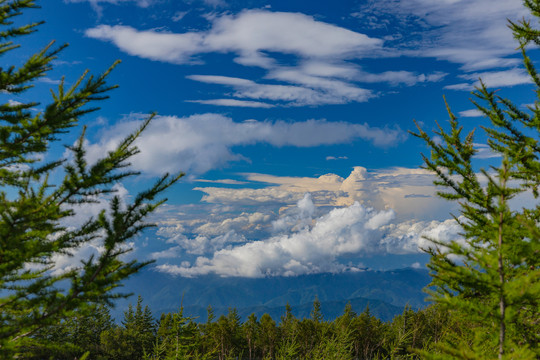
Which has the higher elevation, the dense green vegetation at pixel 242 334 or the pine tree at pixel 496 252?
the pine tree at pixel 496 252

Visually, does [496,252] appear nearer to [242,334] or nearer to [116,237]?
[116,237]

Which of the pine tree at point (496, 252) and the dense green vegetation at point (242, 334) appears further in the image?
the dense green vegetation at point (242, 334)

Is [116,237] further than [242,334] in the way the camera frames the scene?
No

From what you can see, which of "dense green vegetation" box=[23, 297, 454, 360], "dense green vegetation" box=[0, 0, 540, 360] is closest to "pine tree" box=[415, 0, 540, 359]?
"dense green vegetation" box=[0, 0, 540, 360]

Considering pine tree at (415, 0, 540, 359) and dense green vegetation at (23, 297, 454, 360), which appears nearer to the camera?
pine tree at (415, 0, 540, 359)

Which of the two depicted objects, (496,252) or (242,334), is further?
(242,334)

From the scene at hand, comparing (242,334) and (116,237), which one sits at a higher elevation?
(116,237)

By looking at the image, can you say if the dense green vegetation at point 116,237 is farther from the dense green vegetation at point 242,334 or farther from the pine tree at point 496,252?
the dense green vegetation at point 242,334

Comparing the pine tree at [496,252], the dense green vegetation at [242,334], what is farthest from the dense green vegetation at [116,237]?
the dense green vegetation at [242,334]

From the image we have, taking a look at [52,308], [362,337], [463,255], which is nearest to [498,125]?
[463,255]

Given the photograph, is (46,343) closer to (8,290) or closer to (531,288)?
(8,290)

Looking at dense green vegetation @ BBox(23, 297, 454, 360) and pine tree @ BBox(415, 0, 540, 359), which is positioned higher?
pine tree @ BBox(415, 0, 540, 359)

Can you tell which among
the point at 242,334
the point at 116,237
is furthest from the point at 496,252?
the point at 242,334

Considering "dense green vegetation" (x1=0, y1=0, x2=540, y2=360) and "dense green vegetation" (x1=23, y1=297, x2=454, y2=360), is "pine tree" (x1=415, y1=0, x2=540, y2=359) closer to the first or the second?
"dense green vegetation" (x1=0, y1=0, x2=540, y2=360)
